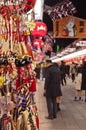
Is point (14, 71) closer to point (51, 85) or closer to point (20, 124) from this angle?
point (20, 124)

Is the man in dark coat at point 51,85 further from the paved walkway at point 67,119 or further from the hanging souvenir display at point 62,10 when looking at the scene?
the hanging souvenir display at point 62,10

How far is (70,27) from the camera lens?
20938mm

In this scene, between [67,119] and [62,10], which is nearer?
[67,119]

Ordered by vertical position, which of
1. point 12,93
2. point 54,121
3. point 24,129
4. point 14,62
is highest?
point 14,62

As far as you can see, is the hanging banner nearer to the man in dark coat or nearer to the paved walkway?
the paved walkway

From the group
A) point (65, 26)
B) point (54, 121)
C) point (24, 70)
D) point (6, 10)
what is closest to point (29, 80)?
point (24, 70)

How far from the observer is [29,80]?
484 cm

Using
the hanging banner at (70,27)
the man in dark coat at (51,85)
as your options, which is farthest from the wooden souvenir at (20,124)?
the hanging banner at (70,27)

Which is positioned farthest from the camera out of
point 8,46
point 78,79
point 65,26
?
point 65,26

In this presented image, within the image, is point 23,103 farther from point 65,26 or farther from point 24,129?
point 65,26

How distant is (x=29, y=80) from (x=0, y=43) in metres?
0.59

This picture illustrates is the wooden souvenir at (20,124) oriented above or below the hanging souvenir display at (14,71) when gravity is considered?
below

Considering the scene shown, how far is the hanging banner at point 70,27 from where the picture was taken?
20766mm

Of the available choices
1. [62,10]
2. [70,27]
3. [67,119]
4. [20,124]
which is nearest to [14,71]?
[20,124]
